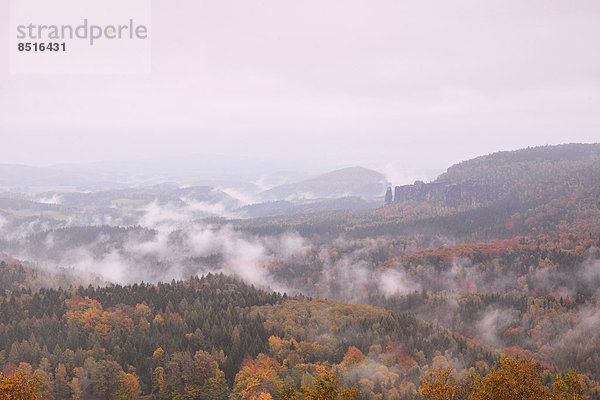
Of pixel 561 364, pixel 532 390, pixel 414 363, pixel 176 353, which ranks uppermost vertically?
pixel 532 390

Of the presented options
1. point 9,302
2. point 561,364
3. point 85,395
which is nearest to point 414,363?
point 561,364

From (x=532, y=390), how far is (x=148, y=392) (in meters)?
110

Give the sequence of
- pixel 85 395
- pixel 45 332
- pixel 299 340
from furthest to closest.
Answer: pixel 299 340 < pixel 45 332 < pixel 85 395

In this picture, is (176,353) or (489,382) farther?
(176,353)

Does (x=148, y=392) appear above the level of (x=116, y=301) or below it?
below

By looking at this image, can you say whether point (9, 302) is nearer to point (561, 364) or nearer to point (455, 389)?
point (455, 389)

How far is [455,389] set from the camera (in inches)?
2736

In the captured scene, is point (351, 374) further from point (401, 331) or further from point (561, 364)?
point (561, 364)

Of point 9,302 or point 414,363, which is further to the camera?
point 9,302

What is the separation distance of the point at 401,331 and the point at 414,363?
25.8 meters

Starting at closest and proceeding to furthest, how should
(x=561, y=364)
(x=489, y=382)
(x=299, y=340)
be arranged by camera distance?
(x=489, y=382), (x=299, y=340), (x=561, y=364)

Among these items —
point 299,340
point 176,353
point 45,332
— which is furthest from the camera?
point 299,340

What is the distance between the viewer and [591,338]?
199 metres

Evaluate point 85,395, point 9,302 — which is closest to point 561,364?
point 85,395
